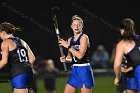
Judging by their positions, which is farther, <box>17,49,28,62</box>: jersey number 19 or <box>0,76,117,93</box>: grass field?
<box>0,76,117,93</box>: grass field

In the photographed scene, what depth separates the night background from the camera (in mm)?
23000

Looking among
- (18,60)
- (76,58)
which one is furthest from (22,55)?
(76,58)

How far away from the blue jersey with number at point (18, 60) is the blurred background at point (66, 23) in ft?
38.2

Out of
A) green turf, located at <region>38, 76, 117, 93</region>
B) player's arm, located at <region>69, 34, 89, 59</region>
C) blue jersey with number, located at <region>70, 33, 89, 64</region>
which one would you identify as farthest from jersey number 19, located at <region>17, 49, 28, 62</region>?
green turf, located at <region>38, 76, 117, 93</region>

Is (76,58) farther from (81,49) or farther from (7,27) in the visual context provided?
(7,27)

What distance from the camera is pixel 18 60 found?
9.50 metres

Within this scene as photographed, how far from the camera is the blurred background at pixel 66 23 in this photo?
2220cm

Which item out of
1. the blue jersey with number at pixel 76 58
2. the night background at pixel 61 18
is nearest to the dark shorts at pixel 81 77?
the blue jersey with number at pixel 76 58

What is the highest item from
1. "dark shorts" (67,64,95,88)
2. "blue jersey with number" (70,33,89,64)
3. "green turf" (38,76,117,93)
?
"blue jersey with number" (70,33,89,64)

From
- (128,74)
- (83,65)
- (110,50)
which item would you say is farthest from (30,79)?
(110,50)

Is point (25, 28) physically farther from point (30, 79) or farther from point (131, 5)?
point (30, 79)

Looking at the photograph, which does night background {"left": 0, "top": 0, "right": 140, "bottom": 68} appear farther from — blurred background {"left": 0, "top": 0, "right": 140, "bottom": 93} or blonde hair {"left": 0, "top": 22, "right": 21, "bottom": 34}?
blonde hair {"left": 0, "top": 22, "right": 21, "bottom": 34}

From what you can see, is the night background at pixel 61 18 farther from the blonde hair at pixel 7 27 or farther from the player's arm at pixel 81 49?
the blonde hair at pixel 7 27

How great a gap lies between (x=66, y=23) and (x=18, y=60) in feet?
46.8
